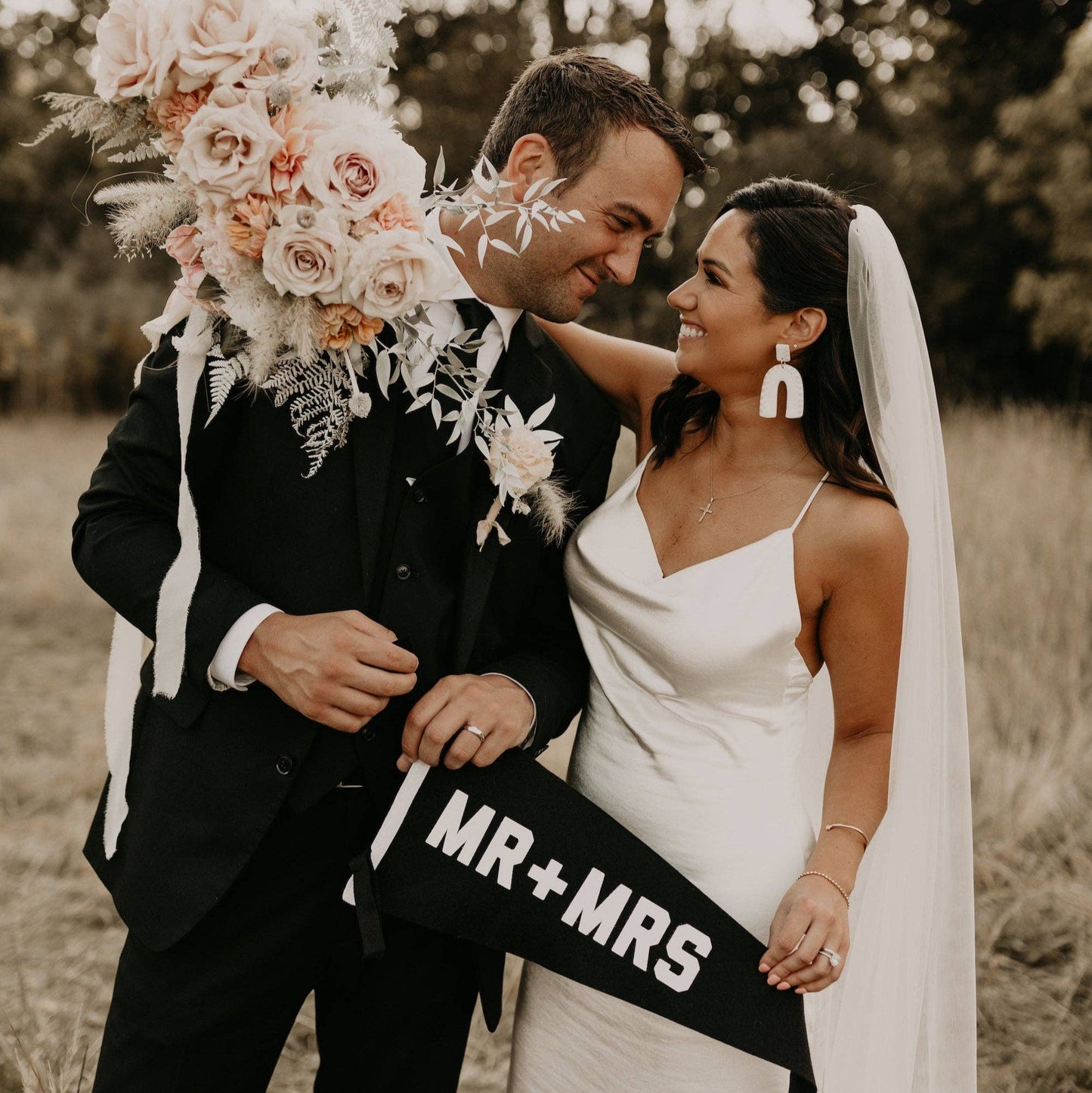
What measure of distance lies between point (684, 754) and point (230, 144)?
1.46 m

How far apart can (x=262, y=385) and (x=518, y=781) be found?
823mm

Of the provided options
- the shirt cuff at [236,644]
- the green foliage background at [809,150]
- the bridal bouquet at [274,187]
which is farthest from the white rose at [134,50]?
the green foliage background at [809,150]

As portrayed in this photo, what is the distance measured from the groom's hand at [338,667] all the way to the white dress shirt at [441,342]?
0.07 m

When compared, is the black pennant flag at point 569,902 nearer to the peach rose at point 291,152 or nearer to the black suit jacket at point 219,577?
the black suit jacket at point 219,577

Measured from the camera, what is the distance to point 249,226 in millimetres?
1554

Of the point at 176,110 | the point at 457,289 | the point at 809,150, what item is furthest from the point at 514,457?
the point at 809,150

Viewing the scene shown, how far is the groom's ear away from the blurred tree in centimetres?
1171

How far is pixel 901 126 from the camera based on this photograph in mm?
15086

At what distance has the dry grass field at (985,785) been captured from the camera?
3369 millimetres

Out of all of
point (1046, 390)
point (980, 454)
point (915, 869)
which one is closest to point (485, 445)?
point (915, 869)

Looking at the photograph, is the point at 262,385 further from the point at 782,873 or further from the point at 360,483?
the point at 782,873

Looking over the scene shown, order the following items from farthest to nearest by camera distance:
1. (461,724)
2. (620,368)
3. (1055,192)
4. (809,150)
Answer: (809,150) < (1055,192) < (620,368) < (461,724)

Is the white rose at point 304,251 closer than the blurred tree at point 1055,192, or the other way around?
the white rose at point 304,251

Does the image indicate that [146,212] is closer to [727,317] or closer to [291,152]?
[291,152]
